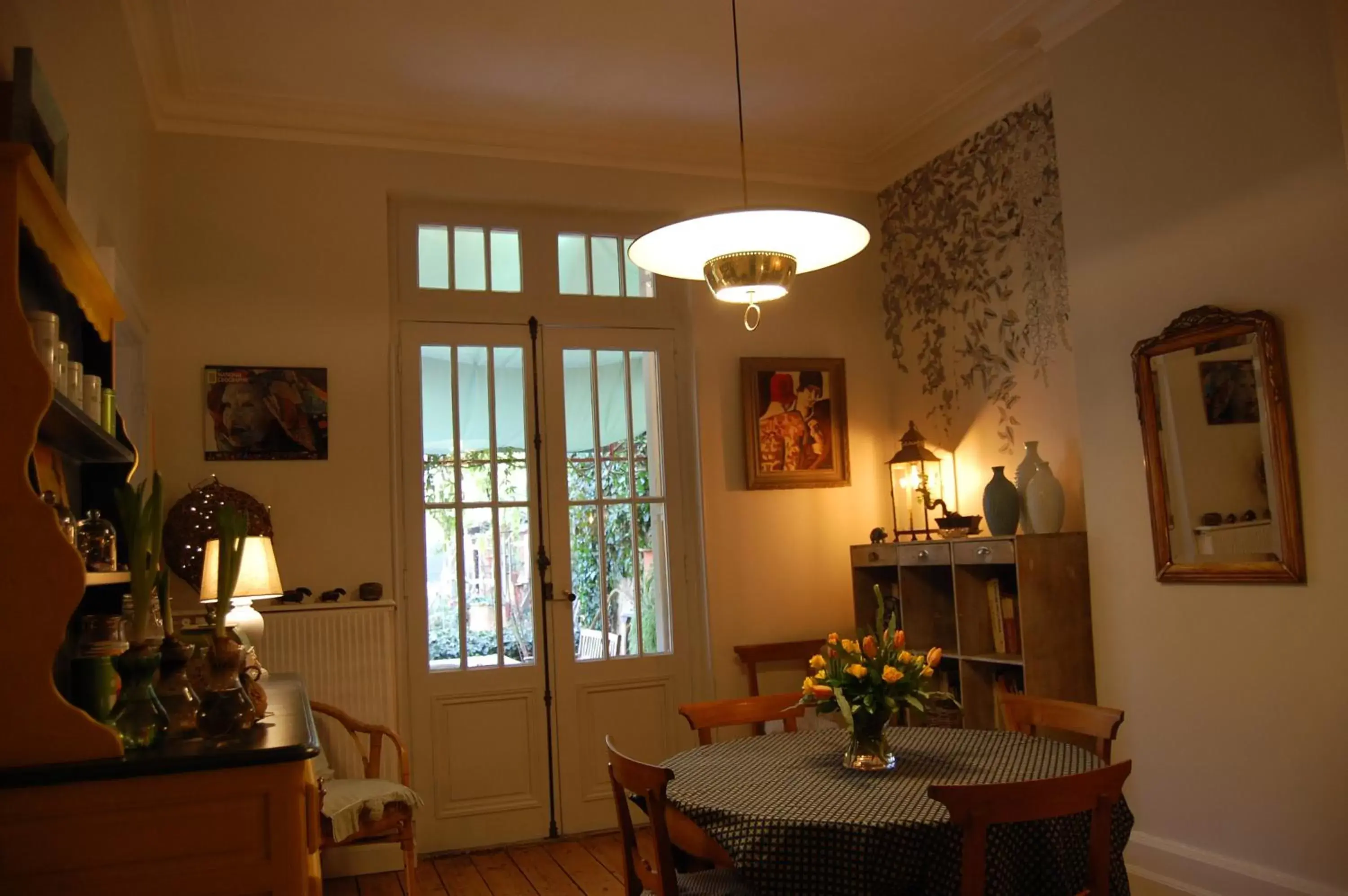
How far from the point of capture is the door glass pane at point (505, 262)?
4949 millimetres

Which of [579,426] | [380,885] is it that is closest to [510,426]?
[579,426]

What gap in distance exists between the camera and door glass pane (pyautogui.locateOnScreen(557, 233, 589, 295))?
5.05 m

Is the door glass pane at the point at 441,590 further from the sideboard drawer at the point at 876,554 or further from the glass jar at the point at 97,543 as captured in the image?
the glass jar at the point at 97,543

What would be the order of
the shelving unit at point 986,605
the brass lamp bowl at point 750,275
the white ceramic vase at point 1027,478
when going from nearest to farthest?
1. the brass lamp bowl at point 750,275
2. the shelving unit at point 986,605
3. the white ceramic vase at point 1027,478

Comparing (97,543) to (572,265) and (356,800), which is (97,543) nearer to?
(356,800)

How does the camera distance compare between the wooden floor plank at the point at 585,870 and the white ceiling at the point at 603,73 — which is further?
the wooden floor plank at the point at 585,870

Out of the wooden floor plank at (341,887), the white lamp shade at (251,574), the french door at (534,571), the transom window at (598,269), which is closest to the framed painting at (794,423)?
the french door at (534,571)

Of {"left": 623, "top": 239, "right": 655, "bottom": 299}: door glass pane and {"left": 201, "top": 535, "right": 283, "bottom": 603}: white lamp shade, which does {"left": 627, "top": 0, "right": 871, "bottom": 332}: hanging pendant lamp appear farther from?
{"left": 623, "top": 239, "right": 655, "bottom": 299}: door glass pane

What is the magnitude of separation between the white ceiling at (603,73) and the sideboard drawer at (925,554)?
195 cm

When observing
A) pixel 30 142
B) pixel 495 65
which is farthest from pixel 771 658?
pixel 30 142

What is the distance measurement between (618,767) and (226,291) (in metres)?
3.07

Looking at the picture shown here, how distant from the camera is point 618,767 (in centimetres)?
237

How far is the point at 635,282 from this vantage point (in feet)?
17.0

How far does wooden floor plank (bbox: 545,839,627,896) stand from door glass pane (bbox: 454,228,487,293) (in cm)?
255
